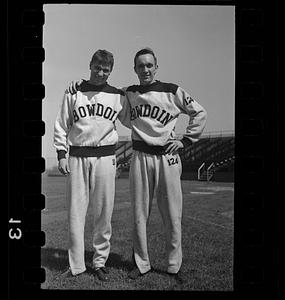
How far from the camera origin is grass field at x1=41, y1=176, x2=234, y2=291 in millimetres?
1782

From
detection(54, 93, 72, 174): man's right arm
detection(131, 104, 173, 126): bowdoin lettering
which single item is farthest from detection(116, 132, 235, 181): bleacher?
detection(54, 93, 72, 174): man's right arm

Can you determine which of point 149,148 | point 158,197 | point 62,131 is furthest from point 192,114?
point 62,131

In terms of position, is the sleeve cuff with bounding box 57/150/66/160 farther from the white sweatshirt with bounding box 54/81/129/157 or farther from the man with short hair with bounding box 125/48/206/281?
the man with short hair with bounding box 125/48/206/281

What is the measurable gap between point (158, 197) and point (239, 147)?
18.9 inches

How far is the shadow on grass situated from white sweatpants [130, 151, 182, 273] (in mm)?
79

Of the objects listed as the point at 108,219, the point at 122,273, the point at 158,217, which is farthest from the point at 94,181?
the point at 122,273

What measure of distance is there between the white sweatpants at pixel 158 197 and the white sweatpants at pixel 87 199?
13cm

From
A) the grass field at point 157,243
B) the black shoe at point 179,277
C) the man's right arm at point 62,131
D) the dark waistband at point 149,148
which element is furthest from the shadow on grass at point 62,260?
the dark waistband at point 149,148

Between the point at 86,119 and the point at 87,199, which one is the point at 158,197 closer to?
the point at 87,199

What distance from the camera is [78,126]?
180 centimetres

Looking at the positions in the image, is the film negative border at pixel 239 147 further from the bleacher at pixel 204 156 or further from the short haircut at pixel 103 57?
the short haircut at pixel 103 57

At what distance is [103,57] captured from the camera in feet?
5.95

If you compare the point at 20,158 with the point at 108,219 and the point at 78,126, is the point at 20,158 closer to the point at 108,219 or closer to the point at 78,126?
the point at 78,126
